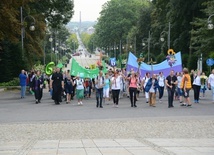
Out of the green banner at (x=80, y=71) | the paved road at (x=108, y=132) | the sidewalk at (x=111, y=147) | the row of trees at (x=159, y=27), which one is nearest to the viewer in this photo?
the sidewalk at (x=111, y=147)

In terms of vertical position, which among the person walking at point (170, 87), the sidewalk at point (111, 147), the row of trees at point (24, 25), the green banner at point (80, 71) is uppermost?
the row of trees at point (24, 25)

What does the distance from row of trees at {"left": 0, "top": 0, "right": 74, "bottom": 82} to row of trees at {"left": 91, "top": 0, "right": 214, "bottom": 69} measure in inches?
582

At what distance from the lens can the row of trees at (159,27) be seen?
46.1 meters

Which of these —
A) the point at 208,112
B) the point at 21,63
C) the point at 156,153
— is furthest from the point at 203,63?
the point at 156,153

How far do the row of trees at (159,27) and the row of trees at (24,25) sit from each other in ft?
48.5

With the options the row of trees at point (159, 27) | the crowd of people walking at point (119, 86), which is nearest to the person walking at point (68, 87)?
the crowd of people walking at point (119, 86)

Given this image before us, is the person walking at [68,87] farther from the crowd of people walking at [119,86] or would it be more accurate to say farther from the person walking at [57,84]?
the person walking at [57,84]

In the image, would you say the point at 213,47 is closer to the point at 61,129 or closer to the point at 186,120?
the point at 186,120

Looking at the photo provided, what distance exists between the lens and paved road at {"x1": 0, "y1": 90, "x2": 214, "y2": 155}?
10305 mm

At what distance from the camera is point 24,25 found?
135 ft

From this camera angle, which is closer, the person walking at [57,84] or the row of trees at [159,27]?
the person walking at [57,84]

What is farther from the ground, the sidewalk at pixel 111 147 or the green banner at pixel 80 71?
the green banner at pixel 80 71

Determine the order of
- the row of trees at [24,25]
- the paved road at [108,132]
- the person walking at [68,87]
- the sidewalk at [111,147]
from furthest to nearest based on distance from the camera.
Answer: the row of trees at [24,25] → the person walking at [68,87] → the paved road at [108,132] → the sidewalk at [111,147]

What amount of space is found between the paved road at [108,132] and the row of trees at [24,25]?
1603 cm
